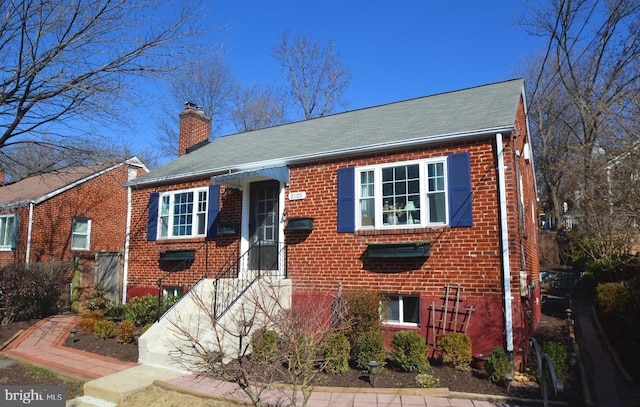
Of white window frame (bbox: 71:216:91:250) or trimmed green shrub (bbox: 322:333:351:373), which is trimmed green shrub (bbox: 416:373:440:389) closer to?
trimmed green shrub (bbox: 322:333:351:373)

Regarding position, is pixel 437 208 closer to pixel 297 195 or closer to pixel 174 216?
pixel 297 195

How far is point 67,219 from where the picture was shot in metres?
18.5

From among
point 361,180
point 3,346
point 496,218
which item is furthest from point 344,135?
point 3,346

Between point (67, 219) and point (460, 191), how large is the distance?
55.0 ft

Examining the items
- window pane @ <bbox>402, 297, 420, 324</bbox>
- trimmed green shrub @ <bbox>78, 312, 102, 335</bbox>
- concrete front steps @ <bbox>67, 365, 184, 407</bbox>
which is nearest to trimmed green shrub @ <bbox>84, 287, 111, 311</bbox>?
trimmed green shrub @ <bbox>78, 312, 102, 335</bbox>

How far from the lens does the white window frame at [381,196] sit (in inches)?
331

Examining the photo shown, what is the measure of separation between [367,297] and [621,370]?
4.65 m

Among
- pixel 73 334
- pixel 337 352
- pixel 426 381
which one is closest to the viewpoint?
pixel 426 381

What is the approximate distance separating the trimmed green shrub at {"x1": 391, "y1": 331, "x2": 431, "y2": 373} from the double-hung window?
43.1 inches

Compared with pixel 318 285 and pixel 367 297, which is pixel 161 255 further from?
pixel 367 297

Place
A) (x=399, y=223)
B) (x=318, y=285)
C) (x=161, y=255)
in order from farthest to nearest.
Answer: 1. (x=161, y=255)
2. (x=318, y=285)
3. (x=399, y=223)

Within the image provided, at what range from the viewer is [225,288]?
10.1 m

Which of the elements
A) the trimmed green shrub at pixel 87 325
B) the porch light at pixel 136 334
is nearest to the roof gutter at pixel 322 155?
the trimmed green shrub at pixel 87 325

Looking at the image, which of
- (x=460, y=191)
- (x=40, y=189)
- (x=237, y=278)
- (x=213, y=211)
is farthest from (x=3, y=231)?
(x=460, y=191)
